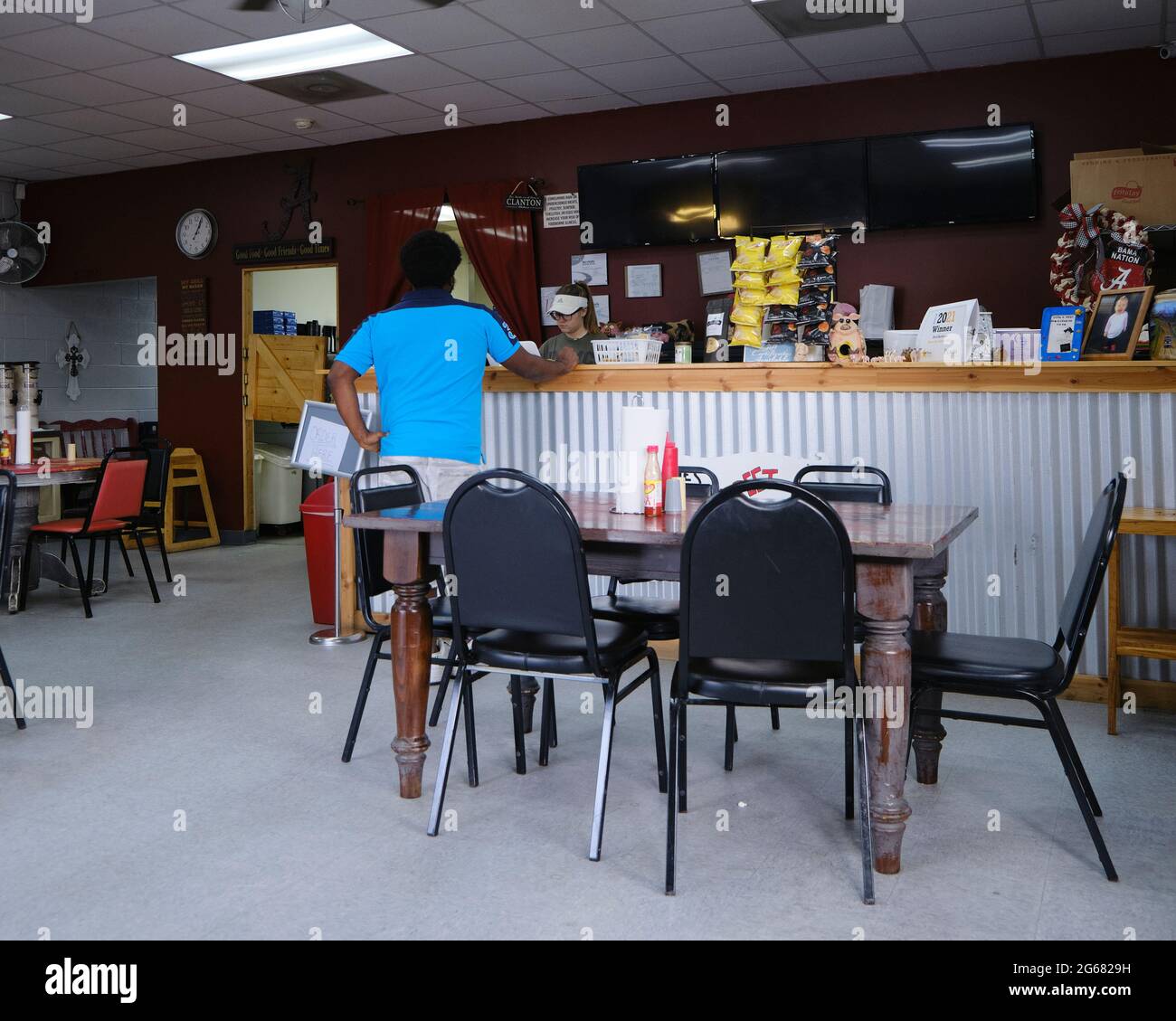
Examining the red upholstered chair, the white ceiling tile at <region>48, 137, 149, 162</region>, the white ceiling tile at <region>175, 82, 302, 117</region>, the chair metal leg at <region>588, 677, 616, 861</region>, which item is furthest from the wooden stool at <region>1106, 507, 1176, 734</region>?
the white ceiling tile at <region>48, 137, 149, 162</region>

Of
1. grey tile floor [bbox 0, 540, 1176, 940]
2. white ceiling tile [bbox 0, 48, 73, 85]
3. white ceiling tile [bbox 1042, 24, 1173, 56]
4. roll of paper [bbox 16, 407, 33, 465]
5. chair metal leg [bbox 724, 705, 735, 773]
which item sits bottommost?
grey tile floor [bbox 0, 540, 1176, 940]

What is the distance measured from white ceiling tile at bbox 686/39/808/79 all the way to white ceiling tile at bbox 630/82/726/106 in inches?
9.3

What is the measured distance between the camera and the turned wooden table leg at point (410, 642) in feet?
9.34

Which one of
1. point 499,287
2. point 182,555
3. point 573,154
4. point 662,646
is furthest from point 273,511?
point 662,646

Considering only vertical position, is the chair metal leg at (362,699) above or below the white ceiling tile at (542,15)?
below

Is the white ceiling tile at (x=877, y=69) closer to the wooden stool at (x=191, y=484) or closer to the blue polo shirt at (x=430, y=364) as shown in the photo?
the blue polo shirt at (x=430, y=364)

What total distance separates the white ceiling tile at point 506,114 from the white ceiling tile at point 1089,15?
3031mm

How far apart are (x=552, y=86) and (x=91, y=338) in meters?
5.67

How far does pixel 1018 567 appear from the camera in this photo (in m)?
3.95

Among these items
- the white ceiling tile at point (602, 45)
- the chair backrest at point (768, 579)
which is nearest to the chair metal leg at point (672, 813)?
the chair backrest at point (768, 579)

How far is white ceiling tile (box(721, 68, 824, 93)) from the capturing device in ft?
20.2

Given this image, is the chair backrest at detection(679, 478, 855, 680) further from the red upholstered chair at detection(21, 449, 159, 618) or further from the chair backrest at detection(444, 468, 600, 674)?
the red upholstered chair at detection(21, 449, 159, 618)

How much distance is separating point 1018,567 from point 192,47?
4919mm
